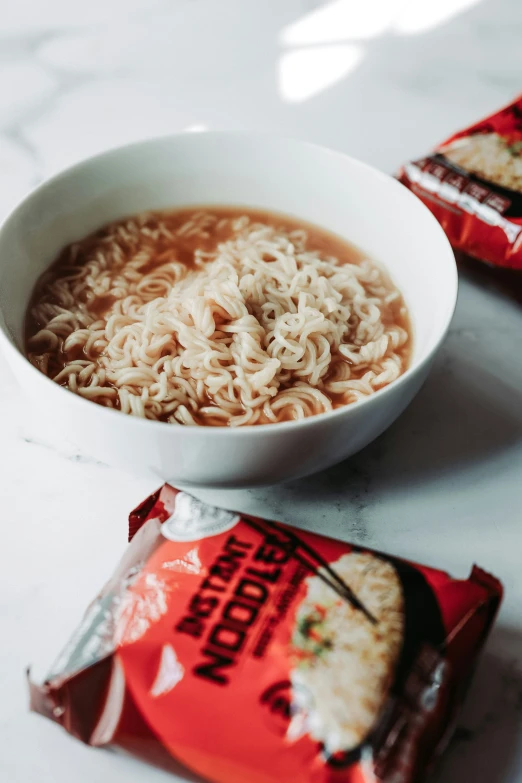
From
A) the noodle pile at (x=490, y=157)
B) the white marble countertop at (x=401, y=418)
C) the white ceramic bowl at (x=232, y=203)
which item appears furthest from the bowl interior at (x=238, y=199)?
the noodle pile at (x=490, y=157)

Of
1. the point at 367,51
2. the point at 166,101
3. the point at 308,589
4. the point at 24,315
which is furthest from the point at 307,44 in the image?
the point at 308,589

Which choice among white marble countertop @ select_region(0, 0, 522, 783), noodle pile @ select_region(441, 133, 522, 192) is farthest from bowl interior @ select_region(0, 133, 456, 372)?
noodle pile @ select_region(441, 133, 522, 192)

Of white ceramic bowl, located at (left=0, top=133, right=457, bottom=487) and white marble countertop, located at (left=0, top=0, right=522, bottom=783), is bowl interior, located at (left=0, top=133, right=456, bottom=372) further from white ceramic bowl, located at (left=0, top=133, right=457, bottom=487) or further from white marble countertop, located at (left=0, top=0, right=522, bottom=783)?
white marble countertop, located at (left=0, top=0, right=522, bottom=783)

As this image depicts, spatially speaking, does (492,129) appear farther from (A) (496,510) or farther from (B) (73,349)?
(B) (73,349)

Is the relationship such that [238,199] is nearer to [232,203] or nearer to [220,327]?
[232,203]

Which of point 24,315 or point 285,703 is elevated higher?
point 24,315

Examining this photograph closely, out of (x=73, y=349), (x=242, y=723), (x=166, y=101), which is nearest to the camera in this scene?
(x=242, y=723)

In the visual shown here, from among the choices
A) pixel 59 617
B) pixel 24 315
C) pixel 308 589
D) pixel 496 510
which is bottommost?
pixel 496 510

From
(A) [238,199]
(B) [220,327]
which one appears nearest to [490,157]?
(A) [238,199]
